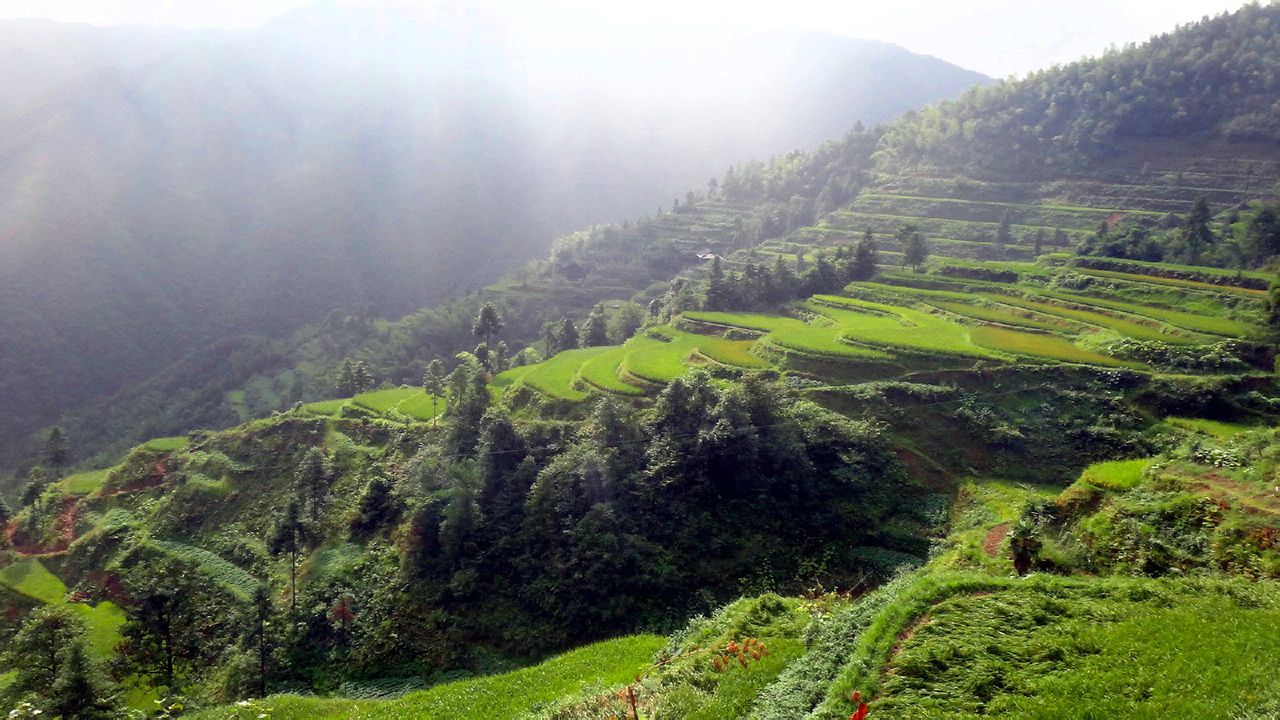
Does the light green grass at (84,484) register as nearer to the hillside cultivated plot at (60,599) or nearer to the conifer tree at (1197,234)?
the hillside cultivated plot at (60,599)

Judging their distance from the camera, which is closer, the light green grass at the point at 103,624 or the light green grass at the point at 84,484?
the light green grass at the point at 103,624

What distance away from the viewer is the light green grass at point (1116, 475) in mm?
20219

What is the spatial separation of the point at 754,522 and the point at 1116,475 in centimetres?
1365

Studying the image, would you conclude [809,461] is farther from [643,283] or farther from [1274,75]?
[1274,75]

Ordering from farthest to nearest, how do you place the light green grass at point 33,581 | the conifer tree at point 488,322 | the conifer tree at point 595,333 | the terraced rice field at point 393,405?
the conifer tree at point 595,333
the conifer tree at point 488,322
the terraced rice field at point 393,405
the light green grass at point 33,581

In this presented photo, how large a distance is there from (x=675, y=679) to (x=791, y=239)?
8885 centimetres

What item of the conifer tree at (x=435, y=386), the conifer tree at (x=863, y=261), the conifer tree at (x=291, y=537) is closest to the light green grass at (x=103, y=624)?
the conifer tree at (x=291, y=537)

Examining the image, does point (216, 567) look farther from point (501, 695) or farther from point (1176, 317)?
point (1176, 317)

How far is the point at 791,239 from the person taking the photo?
9488 centimetres

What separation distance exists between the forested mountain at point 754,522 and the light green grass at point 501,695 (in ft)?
0.58

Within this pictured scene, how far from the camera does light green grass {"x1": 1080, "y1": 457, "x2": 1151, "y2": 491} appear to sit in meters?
20.2

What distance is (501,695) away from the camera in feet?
54.5

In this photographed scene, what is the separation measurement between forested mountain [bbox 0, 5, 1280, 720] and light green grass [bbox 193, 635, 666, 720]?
0.18 metres

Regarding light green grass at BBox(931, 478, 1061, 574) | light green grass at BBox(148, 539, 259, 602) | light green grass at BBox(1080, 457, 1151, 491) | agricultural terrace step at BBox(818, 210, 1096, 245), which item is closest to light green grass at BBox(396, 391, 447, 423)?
light green grass at BBox(148, 539, 259, 602)
